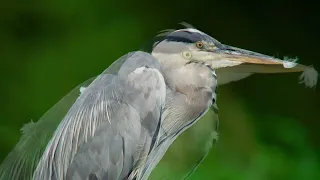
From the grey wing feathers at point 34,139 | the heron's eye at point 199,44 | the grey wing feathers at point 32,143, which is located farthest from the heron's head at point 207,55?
the grey wing feathers at point 32,143

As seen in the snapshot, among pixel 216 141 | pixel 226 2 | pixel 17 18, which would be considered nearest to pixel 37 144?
pixel 17 18

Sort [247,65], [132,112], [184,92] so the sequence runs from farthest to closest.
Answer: [247,65], [184,92], [132,112]

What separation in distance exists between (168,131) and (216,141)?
0.94 ft

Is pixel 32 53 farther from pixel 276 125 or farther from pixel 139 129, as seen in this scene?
pixel 276 125

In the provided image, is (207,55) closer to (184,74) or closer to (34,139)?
(184,74)

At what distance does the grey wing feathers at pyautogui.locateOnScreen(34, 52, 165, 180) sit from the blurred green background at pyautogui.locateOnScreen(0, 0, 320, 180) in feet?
0.84

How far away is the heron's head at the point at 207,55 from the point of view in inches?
57.9

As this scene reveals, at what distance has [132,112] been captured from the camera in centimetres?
131

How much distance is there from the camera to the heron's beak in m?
1.51

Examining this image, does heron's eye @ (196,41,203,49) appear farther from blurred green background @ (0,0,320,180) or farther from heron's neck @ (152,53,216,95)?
blurred green background @ (0,0,320,180)

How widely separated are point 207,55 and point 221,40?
0.19m

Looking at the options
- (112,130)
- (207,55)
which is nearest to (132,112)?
(112,130)

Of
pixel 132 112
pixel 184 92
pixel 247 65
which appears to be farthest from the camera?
pixel 247 65

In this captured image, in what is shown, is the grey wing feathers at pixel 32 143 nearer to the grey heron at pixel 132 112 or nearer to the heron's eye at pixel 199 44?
the grey heron at pixel 132 112
